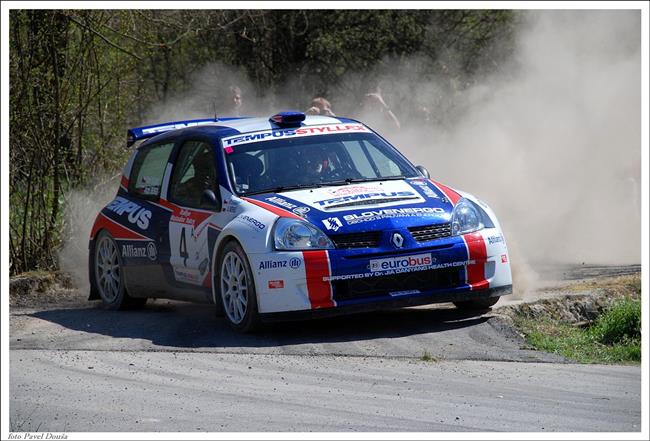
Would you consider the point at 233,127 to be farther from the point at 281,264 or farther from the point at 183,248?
the point at 281,264

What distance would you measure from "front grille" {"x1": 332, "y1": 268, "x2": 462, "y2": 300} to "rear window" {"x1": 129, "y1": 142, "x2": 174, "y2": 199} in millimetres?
2618

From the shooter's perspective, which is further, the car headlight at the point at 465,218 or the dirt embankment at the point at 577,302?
the dirt embankment at the point at 577,302

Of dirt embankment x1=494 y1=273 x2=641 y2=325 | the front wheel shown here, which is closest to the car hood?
the front wheel

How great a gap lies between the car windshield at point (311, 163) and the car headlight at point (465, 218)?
Result: 800 millimetres

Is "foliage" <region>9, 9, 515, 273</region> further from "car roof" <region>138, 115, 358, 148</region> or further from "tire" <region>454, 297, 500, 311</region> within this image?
"tire" <region>454, 297, 500, 311</region>

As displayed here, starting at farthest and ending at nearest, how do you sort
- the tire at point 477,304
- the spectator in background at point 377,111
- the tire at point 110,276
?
the spectator in background at point 377,111 → the tire at point 110,276 → the tire at point 477,304

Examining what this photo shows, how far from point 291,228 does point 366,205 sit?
2.20ft

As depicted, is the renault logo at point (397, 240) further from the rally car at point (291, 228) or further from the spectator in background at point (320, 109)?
the spectator in background at point (320, 109)

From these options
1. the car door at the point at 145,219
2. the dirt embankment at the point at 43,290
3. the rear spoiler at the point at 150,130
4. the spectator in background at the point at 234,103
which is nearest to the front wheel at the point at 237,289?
the car door at the point at 145,219

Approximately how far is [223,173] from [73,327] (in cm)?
183

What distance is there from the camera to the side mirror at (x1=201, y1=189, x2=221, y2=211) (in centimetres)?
1022

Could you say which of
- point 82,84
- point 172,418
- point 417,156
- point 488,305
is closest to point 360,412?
point 172,418

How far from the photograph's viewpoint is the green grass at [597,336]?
Answer: 913 cm

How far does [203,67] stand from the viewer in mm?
25578
